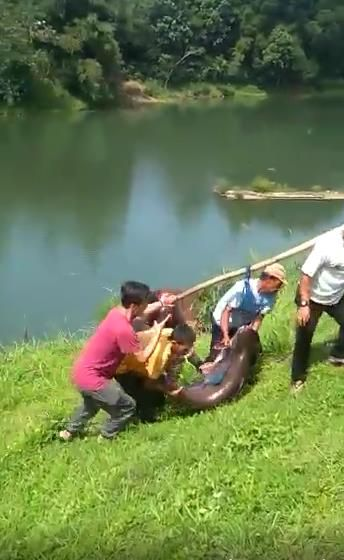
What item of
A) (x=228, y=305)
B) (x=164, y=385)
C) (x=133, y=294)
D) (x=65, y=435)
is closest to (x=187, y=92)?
(x=228, y=305)

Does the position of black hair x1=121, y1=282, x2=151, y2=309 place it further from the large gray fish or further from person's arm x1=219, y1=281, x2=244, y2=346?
person's arm x1=219, y1=281, x2=244, y2=346

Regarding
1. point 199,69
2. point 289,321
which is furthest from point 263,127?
point 289,321

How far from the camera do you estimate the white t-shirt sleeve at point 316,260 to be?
4.71 metres

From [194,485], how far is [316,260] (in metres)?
1.52

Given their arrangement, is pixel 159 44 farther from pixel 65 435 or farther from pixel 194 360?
pixel 65 435

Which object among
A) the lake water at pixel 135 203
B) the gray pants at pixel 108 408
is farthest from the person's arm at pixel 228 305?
the lake water at pixel 135 203

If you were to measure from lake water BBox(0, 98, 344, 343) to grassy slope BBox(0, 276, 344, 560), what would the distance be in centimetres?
566

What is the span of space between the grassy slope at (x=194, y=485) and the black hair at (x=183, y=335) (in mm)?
590

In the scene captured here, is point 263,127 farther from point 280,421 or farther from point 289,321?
point 280,421

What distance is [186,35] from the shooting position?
49.8 metres

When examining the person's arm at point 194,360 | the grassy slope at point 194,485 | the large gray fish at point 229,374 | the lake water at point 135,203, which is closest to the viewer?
the grassy slope at point 194,485

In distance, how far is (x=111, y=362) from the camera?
4621 mm

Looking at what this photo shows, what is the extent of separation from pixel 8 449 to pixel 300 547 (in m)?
1.94

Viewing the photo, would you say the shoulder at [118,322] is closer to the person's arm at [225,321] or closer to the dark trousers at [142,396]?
the dark trousers at [142,396]
